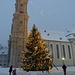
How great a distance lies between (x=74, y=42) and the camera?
4519 cm

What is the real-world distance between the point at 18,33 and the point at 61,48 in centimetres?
1708

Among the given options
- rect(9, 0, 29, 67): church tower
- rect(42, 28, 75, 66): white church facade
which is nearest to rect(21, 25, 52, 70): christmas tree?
rect(9, 0, 29, 67): church tower

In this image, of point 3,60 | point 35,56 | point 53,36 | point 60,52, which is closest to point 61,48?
point 60,52

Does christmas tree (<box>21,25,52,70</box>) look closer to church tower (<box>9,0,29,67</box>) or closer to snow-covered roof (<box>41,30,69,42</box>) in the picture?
church tower (<box>9,0,29,67</box>)

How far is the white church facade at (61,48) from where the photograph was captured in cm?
4156

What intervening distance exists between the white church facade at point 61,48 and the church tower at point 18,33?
8989mm

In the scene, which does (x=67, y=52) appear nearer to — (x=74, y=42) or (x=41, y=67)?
(x=74, y=42)

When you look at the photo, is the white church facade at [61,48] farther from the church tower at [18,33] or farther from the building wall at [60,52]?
the church tower at [18,33]

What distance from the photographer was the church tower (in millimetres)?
37912

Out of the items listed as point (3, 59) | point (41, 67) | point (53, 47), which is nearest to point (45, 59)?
point (41, 67)

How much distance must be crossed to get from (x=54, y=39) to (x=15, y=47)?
50.5 feet

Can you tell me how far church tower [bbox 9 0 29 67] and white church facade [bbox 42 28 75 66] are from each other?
8989 mm

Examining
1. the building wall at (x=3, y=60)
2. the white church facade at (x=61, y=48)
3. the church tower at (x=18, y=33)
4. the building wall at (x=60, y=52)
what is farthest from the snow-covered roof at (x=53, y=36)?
the building wall at (x=3, y=60)

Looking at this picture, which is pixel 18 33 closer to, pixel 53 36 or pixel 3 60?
pixel 53 36
